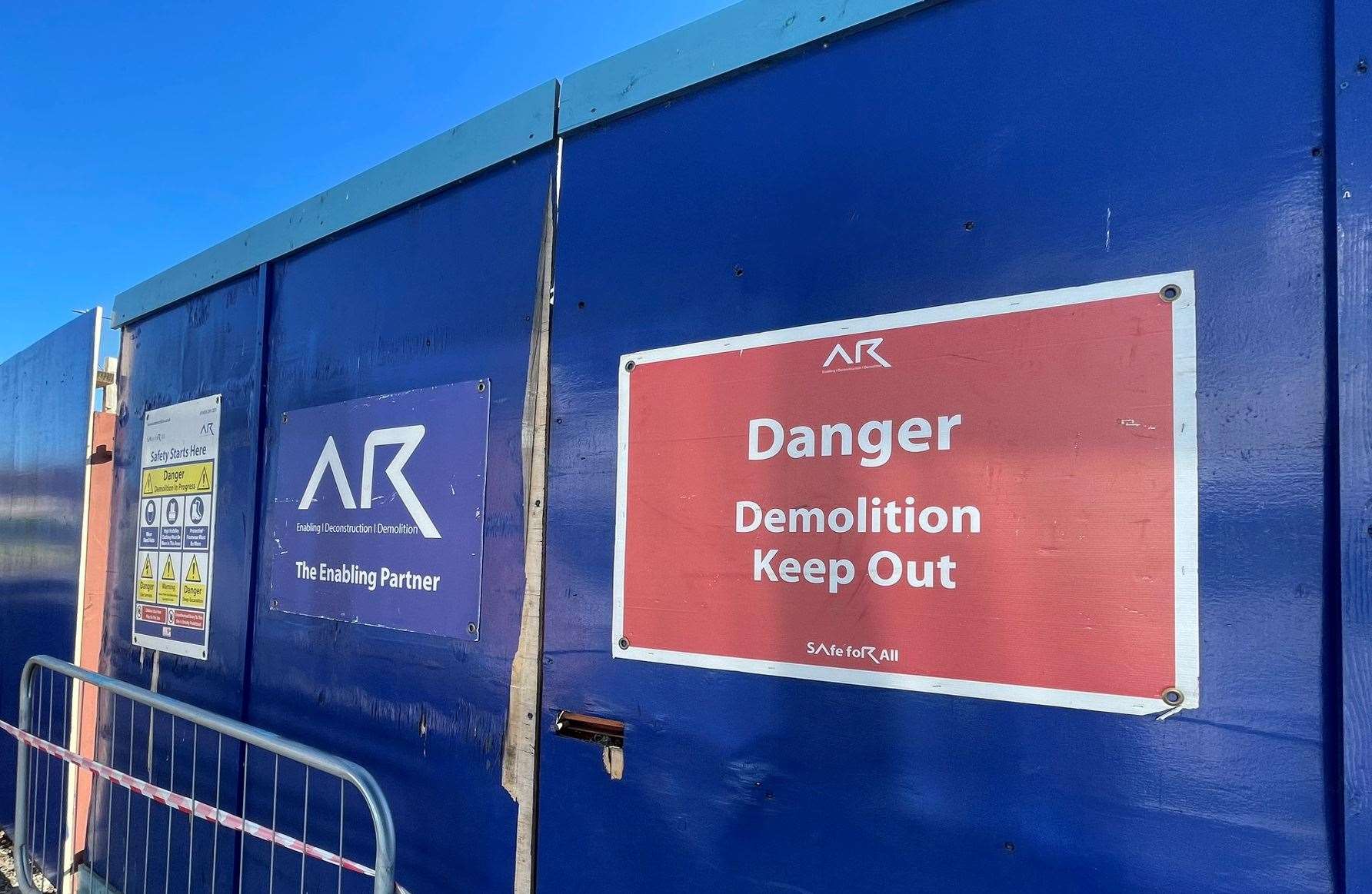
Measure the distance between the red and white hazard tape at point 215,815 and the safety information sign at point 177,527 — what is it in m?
0.48

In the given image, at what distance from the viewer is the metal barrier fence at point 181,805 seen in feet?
7.63

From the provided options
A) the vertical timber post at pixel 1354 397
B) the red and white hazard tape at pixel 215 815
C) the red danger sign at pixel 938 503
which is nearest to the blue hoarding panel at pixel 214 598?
the red and white hazard tape at pixel 215 815

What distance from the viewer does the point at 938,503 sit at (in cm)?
142

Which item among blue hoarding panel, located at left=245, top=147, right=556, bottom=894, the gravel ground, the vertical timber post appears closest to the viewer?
the vertical timber post

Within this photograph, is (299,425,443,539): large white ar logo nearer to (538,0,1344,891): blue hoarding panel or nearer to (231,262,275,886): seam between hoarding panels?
(231,262,275,886): seam between hoarding panels

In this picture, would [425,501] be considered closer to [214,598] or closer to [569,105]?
[569,105]

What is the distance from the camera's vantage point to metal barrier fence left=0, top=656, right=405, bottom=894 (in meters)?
2.32

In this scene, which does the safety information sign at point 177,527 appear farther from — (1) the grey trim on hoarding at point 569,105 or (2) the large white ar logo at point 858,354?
(2) the large white ar logo at point 858,354

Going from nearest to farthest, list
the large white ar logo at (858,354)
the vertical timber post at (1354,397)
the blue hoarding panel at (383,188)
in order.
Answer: the vertical timber post at (1354,397), the large white ar logo at (858,354), the blue hoarding panel at (383,188)

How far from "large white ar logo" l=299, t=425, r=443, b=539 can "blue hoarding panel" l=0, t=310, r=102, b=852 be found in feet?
6.52

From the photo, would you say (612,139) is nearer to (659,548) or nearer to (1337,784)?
(659,548)

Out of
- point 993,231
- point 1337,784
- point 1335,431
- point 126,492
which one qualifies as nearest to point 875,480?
point 993,231

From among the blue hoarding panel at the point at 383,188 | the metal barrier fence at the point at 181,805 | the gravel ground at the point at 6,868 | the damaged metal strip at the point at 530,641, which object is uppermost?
the blue hoarding panel at the point at 383,188

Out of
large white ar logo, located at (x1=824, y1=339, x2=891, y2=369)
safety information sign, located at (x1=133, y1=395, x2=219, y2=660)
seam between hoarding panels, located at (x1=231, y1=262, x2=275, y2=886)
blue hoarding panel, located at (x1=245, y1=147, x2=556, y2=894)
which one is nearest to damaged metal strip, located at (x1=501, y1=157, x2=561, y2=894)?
blue hoarding panel, located at (x1=245, y1=147, x2=556, y2=894)
